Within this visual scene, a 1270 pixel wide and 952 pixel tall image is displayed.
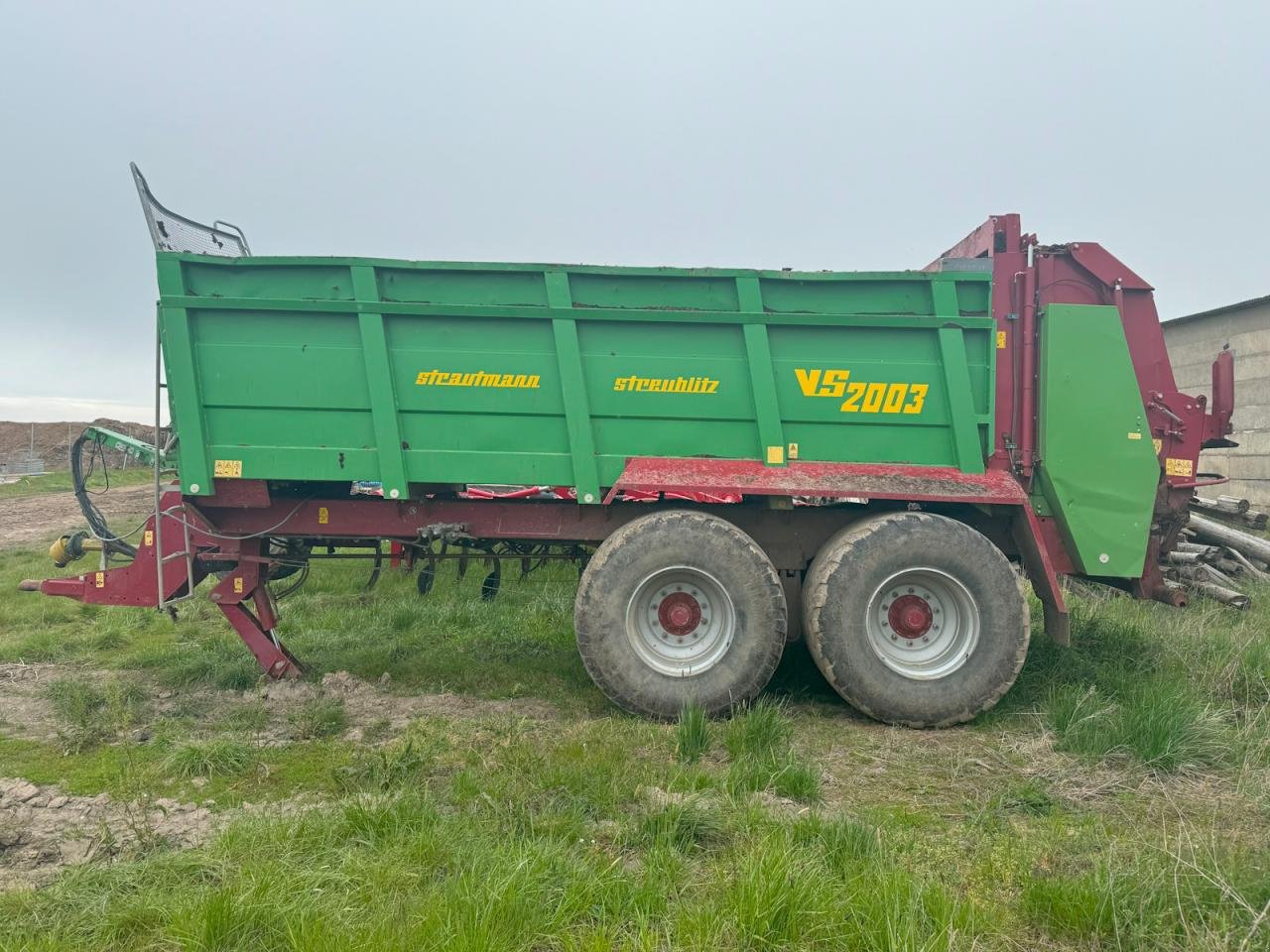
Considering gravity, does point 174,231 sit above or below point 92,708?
above

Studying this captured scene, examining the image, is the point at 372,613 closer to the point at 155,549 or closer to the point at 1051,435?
the point at 155,549

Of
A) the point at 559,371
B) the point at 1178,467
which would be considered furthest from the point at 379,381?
the point at 1178,467

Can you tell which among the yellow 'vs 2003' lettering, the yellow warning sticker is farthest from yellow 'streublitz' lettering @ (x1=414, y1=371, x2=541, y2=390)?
the yellow warning sticker

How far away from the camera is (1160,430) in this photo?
16.6 ft

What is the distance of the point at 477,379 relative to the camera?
193 inches

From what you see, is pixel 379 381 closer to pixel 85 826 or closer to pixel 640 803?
pixel 85 826

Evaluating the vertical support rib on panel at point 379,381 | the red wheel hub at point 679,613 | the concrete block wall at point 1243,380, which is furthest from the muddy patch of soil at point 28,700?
the concrete block wall at point 1243,380

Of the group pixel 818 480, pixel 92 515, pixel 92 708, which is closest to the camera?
pixel 818 480

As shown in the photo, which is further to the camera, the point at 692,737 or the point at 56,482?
the point at 56,482

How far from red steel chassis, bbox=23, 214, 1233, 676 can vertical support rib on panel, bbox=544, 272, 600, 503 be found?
1.13 feet

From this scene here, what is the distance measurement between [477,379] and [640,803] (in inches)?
103

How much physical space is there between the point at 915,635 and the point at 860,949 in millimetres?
2649

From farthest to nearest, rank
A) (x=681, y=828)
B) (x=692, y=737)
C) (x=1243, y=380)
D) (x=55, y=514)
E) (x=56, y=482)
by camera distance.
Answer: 1. (x=56, y=482)
2. (x=55, y=514)
3. (x=1243, y=380)
4. (x=692, y=737)
5. (x=681, y=828)

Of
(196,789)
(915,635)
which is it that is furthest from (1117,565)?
(196,789)
